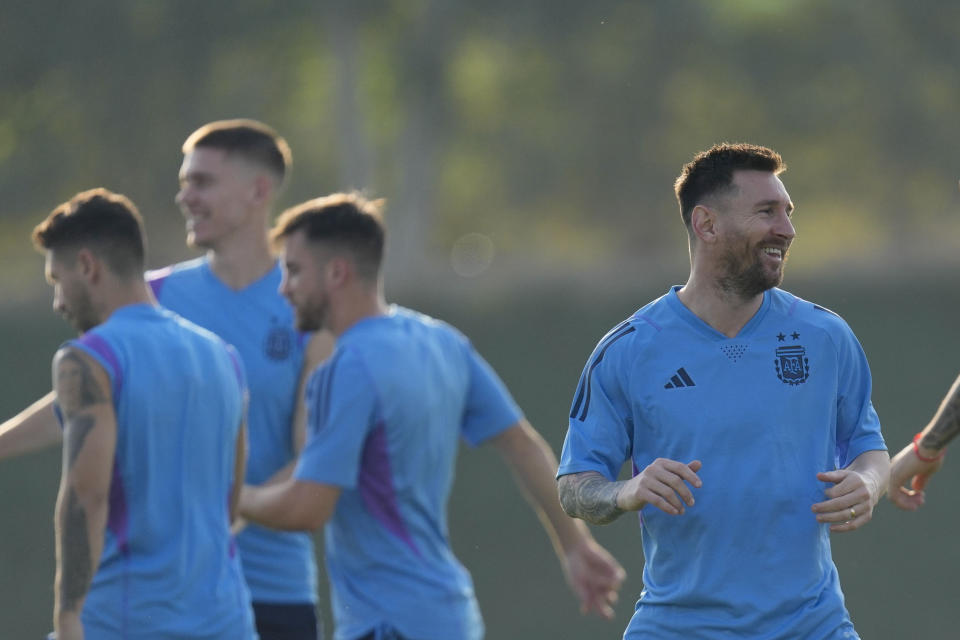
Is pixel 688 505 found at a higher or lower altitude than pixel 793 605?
higher

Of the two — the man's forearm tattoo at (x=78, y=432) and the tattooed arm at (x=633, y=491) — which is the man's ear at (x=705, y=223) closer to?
the tattooed arm at (x=633, y=491)

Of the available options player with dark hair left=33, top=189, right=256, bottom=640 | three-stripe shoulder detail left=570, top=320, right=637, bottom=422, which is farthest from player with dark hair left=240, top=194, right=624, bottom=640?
three-stripe shoulder detail left=570, top=320, right=637, bottom=422

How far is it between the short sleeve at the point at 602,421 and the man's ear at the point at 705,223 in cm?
35

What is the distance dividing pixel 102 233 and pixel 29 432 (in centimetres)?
106

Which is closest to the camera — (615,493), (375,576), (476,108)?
(615,493)

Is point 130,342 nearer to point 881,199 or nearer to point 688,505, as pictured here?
point 688,505

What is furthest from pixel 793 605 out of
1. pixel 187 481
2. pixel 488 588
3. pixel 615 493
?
pixel 488 588

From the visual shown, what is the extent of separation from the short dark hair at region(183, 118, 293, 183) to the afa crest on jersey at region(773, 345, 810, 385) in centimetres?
295

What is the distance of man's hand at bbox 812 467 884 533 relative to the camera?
420 centimetres

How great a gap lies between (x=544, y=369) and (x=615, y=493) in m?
6.60

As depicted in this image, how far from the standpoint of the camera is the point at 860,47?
13.2 meters

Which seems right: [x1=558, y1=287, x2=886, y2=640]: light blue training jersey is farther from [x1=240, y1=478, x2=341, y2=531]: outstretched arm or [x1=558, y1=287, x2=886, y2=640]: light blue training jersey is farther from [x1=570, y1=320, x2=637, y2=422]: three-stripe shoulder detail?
[x1=240, y1=478, x2=341, y2=531]: outstretched arm

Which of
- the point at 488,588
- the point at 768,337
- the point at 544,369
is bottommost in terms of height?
the point at 488,588

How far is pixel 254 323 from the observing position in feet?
21.0
